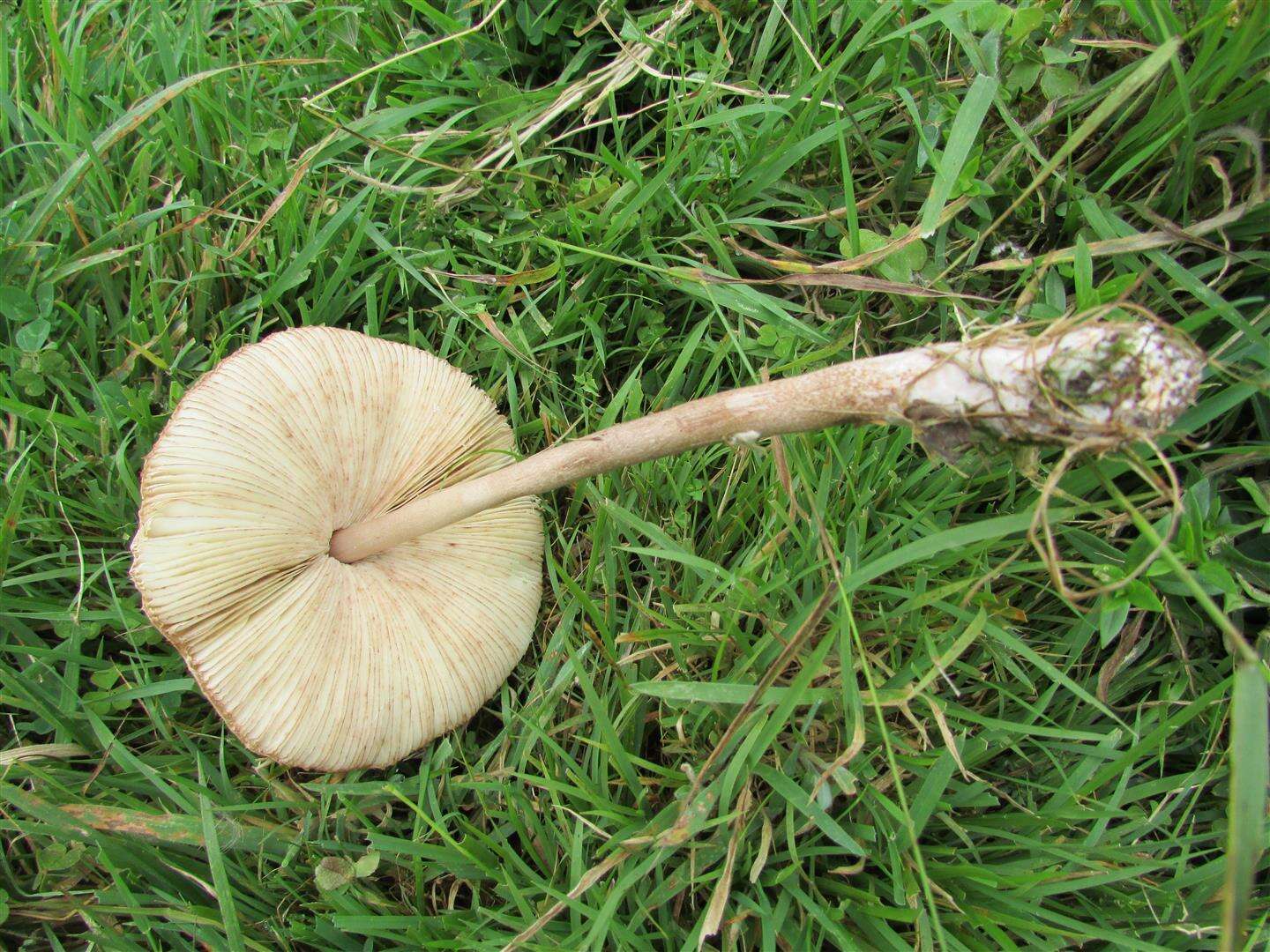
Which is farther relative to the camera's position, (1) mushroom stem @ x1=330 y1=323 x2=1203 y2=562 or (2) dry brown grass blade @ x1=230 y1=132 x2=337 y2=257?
(2) dry brown grass blade @ x1=230 y1=132 x2=337 y2=257

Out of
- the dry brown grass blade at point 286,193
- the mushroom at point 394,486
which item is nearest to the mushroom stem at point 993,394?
the mushroom at point 394,486

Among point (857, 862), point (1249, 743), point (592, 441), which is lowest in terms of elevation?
point (857, 862)

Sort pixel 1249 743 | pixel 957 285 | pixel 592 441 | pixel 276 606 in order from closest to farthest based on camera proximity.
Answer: pixel 1249 743, pixel 592 441, pixel 276 606, pixel 957 285

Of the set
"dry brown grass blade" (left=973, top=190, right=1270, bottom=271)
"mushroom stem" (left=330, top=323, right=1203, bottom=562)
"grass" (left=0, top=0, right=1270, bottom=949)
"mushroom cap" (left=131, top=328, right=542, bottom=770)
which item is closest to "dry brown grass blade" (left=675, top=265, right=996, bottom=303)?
"grass" (left=0, top=0, right=1270, bottom=949)

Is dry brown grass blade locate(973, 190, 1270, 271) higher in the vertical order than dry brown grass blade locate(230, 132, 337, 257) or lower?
lower

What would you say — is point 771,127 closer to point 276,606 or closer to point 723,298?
point 723,298

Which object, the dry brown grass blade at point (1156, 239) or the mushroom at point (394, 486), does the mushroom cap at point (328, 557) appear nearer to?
the mushroom at point (394, 486)

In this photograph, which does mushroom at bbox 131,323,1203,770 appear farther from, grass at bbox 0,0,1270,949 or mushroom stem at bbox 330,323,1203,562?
grass at bbox 0,0,1270,949

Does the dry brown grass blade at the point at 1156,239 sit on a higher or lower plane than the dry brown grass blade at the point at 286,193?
lower

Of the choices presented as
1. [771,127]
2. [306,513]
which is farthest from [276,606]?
[771,127]
